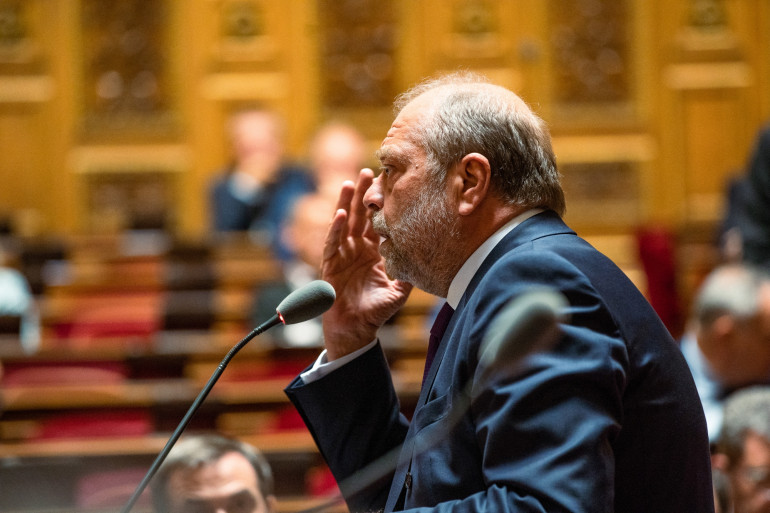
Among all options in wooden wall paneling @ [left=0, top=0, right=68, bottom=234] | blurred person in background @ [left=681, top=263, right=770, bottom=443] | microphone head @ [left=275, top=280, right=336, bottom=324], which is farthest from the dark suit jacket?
wooden wall paneling @ [left=0, top=0, right=68, bottom=234]

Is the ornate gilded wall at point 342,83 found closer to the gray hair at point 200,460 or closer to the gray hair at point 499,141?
the gray hair at point 200,460

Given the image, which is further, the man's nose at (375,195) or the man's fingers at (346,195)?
the man's fingers at (346,195)

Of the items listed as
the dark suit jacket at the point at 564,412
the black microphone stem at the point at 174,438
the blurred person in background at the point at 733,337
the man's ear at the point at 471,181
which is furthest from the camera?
the blurred person in background at the point at 733,337

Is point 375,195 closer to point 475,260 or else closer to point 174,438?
point 475,260

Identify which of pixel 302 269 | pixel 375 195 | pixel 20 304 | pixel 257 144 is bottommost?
pixel 20 304

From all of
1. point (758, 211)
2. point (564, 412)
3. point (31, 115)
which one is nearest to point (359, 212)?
point (564, 412)

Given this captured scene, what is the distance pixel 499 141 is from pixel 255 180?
410cm

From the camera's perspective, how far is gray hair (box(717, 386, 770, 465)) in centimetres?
203

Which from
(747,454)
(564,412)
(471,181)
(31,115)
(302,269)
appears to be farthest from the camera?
(31,115)

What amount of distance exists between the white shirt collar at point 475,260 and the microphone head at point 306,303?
176mm

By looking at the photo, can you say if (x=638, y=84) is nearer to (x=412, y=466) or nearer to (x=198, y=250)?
(x=198, y=250)

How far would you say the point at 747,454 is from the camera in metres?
2.01

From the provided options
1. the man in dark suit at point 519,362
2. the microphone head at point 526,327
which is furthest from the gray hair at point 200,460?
the microphone head at point 526,327

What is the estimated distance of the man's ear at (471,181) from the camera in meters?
1.35
